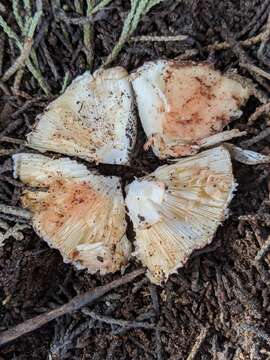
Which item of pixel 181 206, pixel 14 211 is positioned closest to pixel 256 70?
pixel 181 206

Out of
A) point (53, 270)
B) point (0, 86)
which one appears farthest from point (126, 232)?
point (0, 86)

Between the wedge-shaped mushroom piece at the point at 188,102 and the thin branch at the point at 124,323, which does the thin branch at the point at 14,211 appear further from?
the wedge-shaped mushroom piece at the point at 188,102

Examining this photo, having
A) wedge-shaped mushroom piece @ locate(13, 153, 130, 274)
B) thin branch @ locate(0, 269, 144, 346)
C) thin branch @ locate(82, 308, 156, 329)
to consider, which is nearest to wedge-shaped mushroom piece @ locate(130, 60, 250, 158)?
wedge-shaped mushroom piece @ locate(13, 153, 130, 274)

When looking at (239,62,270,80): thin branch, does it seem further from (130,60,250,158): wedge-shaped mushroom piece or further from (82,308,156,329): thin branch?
(82,308,156,329): thin branch

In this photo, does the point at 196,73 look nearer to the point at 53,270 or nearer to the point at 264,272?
the point at 264,272

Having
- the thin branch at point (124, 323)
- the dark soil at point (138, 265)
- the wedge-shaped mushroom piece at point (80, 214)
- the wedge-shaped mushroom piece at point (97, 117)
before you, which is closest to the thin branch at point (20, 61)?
the dark soil at point (138, 265)
